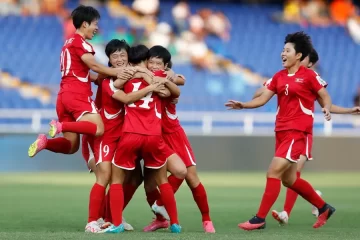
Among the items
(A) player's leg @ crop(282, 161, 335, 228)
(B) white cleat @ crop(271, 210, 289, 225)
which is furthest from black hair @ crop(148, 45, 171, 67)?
(B) white cleat @ crop(271, 210, 289, 225)

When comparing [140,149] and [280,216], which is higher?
[140,149]

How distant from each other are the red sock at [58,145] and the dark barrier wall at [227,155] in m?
10.4

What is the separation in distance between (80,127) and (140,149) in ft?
2.25

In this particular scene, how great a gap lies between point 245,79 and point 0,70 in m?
7.22

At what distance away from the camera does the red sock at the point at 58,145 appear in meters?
9.38

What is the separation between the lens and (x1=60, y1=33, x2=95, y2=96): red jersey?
30.8ft

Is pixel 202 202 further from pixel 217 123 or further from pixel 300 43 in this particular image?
pixel 217 123

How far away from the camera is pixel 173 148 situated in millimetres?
9227

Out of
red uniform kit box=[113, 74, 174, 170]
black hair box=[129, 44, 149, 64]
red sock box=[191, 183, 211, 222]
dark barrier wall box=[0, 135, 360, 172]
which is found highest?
black hair box=[129, 44, 149, 64]

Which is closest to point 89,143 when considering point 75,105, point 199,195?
point 75,105

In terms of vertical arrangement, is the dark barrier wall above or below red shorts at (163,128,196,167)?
below

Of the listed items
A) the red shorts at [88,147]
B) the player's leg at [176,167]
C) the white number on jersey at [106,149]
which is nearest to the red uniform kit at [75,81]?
the red shorts at [88,147]

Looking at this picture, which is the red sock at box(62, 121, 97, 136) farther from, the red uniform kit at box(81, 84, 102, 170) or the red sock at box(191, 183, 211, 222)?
the red sock at box(191, 183, 211, 222)

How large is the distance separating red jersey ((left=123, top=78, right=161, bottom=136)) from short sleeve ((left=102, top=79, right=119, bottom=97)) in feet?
0.48
